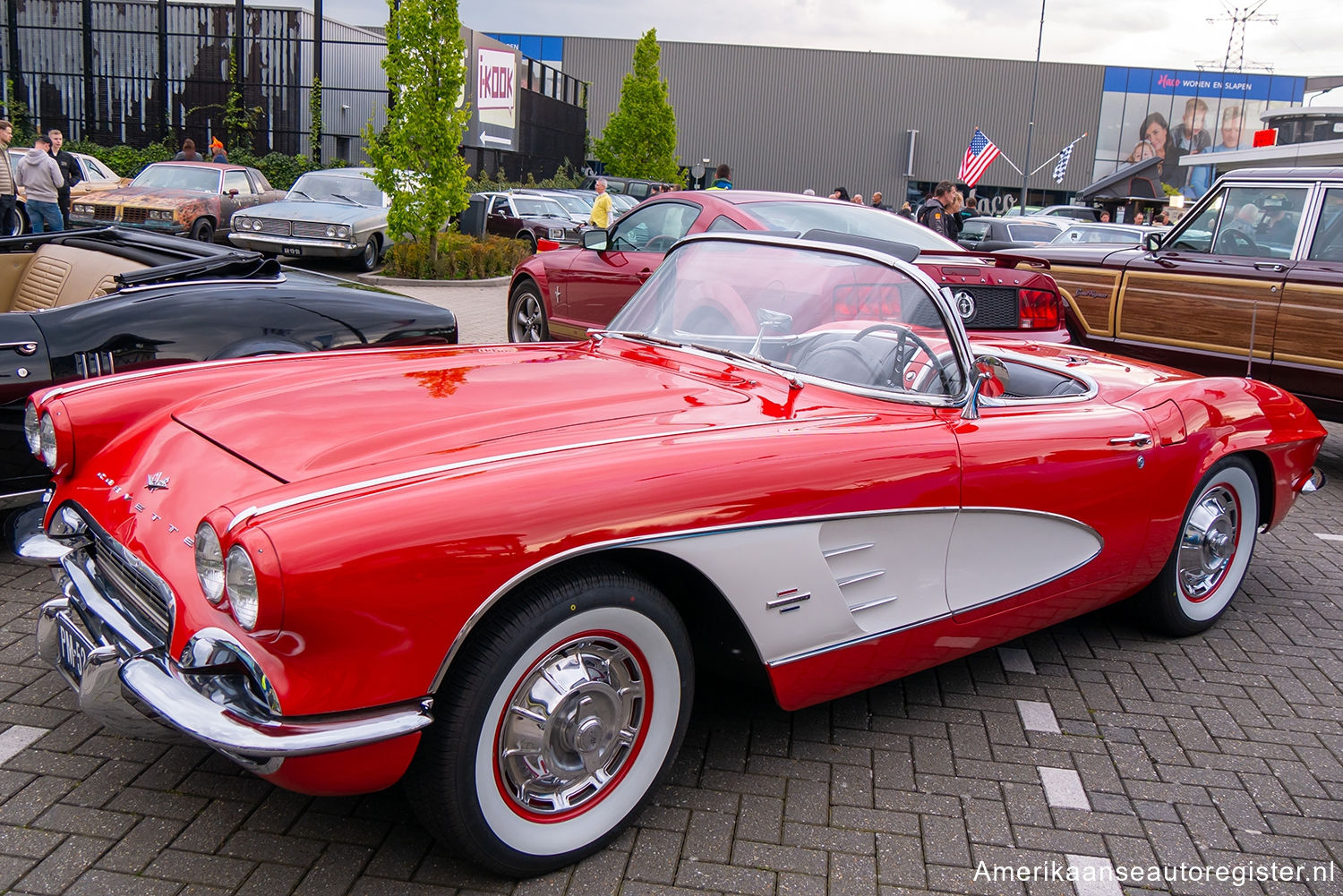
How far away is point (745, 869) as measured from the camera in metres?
2.47

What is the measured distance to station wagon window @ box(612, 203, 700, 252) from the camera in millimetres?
7379

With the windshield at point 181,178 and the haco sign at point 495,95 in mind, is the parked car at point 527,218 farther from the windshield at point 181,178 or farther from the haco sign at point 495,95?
the haco sign at point 495,95

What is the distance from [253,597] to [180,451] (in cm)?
85

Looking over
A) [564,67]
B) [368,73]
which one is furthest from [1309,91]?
[368,73]

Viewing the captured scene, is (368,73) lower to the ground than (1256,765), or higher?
higher

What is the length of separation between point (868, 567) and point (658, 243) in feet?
17.0

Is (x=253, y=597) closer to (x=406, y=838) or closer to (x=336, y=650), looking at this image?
(x=336, y=650)

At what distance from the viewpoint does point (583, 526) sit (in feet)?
7.31

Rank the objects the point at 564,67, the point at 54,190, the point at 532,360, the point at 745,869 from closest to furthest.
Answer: the point at 745,869 < the point at 532,360 < the point at 54,190 < the point at 564,67

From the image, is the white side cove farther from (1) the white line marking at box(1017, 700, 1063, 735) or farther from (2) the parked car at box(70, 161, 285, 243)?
(2) the parked car at box(70, 161, 285, 243)

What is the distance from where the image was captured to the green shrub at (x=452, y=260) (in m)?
14.5

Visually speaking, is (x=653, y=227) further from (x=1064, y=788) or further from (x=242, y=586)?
(x=242, y=586)

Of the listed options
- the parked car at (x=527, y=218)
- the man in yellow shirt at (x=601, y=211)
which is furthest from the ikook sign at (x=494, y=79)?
the man in yellow shirt at (x=601, y=211)

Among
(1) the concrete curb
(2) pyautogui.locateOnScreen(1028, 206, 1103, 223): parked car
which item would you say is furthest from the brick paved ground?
(2) pyautogui.locateOnScreen(1028, 206, 1103, 223): parked car
